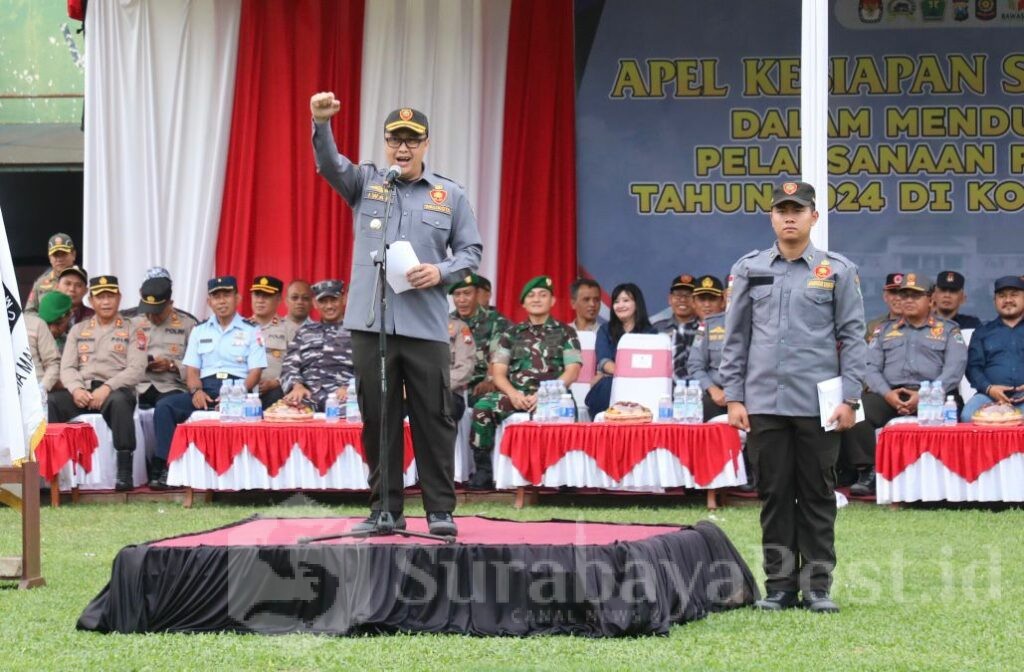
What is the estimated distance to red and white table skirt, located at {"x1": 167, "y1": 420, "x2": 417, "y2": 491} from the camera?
31.9 feet

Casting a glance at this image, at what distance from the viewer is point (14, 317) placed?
20.6ft

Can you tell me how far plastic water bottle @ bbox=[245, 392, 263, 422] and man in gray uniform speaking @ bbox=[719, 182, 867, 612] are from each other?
A: 4.84 metres

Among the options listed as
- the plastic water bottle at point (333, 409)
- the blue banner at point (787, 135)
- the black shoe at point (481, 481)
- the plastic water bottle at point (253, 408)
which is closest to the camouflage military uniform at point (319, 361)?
the plastic water bottle at point (333, 409)

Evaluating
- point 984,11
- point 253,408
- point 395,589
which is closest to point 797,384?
point 395,589

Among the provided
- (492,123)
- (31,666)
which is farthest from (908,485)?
(31,666)

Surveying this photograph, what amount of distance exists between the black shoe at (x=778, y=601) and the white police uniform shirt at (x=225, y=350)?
18.4 ft

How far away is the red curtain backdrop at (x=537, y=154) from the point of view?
12047 millimetres

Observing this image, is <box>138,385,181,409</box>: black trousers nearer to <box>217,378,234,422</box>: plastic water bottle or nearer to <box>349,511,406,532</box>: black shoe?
<box>217,378,234,422</box>: plastic water bottle

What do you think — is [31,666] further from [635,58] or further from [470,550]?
[635,58]

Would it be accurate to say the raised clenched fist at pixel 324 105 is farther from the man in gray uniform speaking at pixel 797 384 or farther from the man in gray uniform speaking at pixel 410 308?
the man in gray uniform speaking at pixel 797 384

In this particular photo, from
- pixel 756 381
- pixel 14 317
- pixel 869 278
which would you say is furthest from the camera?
pixel 869 278

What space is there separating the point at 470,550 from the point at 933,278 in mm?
7343

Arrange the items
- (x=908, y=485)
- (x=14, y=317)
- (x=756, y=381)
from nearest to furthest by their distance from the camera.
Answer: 1. (x=756, y=381)
2. (x=14, y=317)
3. (x=908, y=485)

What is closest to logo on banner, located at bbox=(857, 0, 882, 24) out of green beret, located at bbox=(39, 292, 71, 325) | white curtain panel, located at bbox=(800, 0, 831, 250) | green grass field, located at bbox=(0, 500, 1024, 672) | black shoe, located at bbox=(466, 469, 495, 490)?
white curtain panel, located at bbox=(800, 0, 831, 250)
